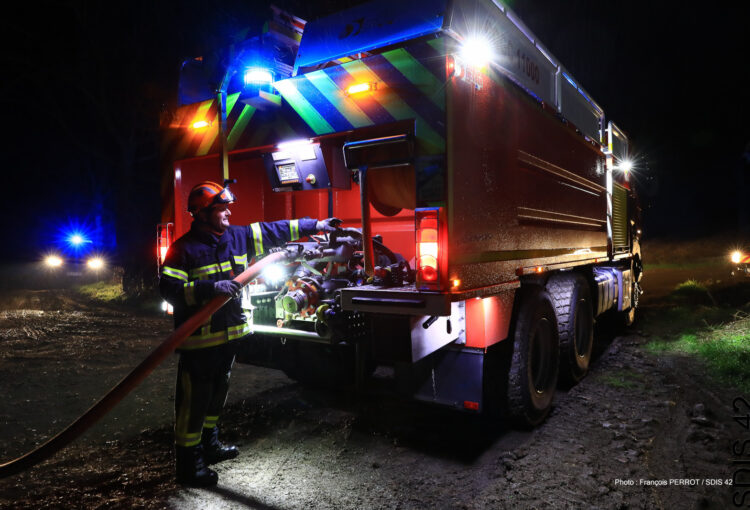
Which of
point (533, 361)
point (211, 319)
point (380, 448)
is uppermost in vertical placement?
point (211, 319)

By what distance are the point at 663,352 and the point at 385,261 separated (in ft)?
14.3

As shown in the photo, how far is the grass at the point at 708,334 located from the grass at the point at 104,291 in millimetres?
10605

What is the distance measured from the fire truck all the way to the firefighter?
17 cm

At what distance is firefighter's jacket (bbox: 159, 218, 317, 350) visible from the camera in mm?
2990

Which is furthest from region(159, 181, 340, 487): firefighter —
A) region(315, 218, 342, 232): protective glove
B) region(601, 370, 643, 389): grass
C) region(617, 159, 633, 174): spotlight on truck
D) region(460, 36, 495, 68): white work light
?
region(617, 159, 633, 174): spotlight on truck

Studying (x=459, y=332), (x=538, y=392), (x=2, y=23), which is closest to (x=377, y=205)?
(x=459, y=332)

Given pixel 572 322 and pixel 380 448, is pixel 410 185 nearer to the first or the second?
pixel 380 448

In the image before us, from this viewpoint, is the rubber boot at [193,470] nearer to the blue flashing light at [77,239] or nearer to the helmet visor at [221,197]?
the helmet visor at [221,197]

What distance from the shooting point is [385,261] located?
3961 mm

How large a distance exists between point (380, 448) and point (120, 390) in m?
1.72

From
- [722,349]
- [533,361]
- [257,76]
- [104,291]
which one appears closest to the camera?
[257,76]

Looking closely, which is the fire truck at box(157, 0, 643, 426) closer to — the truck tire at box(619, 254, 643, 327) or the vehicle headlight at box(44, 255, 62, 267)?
the truck tire at box(619, 254, 643, 327)

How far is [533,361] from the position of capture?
12.6ft

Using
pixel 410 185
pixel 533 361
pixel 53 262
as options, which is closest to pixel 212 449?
pixel 410 185
